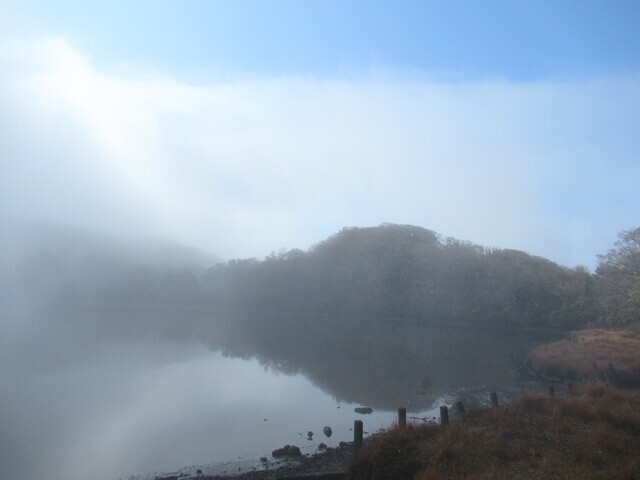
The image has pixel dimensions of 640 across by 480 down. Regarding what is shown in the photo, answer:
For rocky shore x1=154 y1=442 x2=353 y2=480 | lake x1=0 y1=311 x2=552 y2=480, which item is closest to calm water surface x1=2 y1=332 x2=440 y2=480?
lake x1=0 y1=311 x2=552 y2=480

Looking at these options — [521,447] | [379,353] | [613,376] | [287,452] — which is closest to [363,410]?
[287,452]

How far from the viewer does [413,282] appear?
76.4 m

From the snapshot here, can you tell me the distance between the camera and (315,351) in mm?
43375

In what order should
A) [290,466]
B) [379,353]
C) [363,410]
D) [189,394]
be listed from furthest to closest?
[379,353], [189,394], [363,410], [290,466]

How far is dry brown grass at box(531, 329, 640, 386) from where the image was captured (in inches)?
922

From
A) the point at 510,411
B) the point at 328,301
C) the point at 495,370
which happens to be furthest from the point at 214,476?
the point at 328,301

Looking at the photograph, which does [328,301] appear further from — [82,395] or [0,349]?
[82,395]

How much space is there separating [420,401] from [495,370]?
11.7m

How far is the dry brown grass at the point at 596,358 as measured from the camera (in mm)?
23422

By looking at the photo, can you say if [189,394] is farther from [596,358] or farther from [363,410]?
[596,358]

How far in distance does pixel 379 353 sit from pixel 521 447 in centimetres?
3241

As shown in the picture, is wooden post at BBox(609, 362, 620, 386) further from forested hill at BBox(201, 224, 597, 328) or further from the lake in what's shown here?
forested hill at BBox(201, 224, 597, 328)

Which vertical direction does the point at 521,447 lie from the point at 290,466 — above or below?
above

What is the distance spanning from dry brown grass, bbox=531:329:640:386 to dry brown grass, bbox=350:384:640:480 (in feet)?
35.9
